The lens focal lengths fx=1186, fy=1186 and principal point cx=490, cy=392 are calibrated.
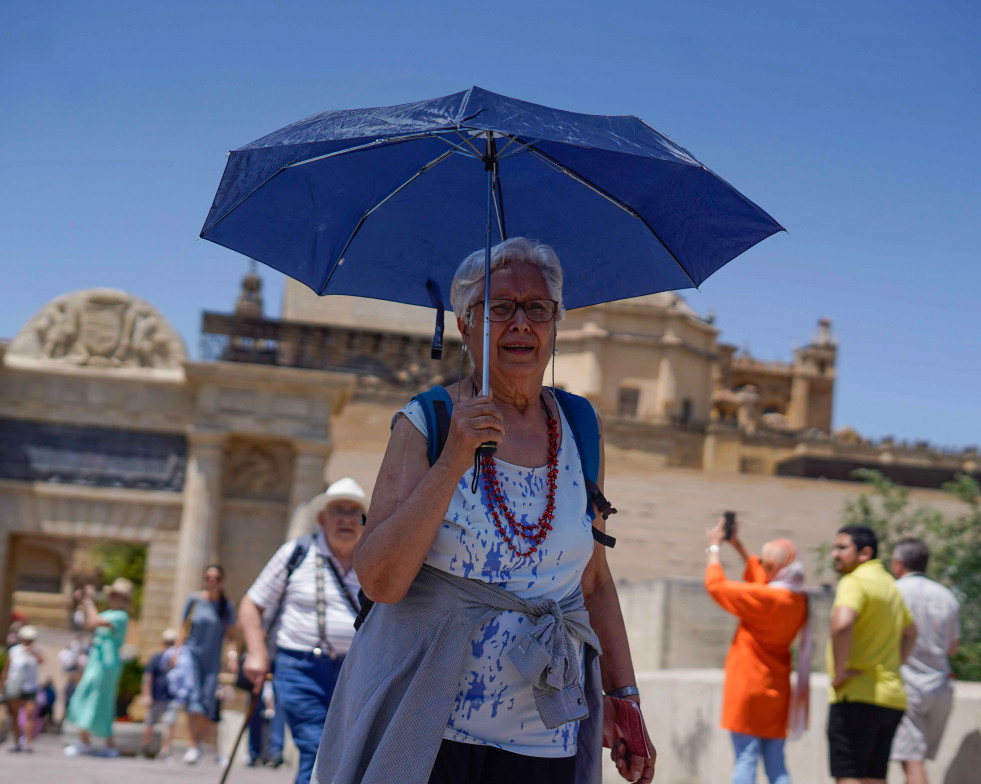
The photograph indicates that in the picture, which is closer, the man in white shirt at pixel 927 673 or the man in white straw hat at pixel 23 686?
the man in white shirt at pixel 927 673

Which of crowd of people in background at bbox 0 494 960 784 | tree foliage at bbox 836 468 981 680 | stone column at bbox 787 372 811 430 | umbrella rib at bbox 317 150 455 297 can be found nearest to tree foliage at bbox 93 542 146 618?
tree foliage at bbox 836 468 981 680

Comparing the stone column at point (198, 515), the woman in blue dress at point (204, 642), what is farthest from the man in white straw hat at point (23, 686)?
the stone column at point (198, 515)

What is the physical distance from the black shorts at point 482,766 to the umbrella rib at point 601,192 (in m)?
1.72

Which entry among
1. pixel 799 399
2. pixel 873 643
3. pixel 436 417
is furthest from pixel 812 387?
pixel 436 417

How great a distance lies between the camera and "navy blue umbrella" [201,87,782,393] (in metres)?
3.57

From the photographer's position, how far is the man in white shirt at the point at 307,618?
5586 millimetres

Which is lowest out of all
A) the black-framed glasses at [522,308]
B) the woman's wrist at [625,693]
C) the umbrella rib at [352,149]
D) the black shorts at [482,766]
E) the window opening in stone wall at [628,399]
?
the black shorts at [482,766]

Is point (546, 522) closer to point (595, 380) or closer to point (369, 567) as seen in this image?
point (369, 567)

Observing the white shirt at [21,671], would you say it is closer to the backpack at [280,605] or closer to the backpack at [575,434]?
the backpack at [280,605]

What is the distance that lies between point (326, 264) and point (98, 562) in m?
45.2

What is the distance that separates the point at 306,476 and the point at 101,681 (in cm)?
684

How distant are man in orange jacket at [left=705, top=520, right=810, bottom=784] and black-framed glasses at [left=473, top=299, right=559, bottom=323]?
375 cm

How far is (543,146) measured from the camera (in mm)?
3537

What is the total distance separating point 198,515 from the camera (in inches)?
703
